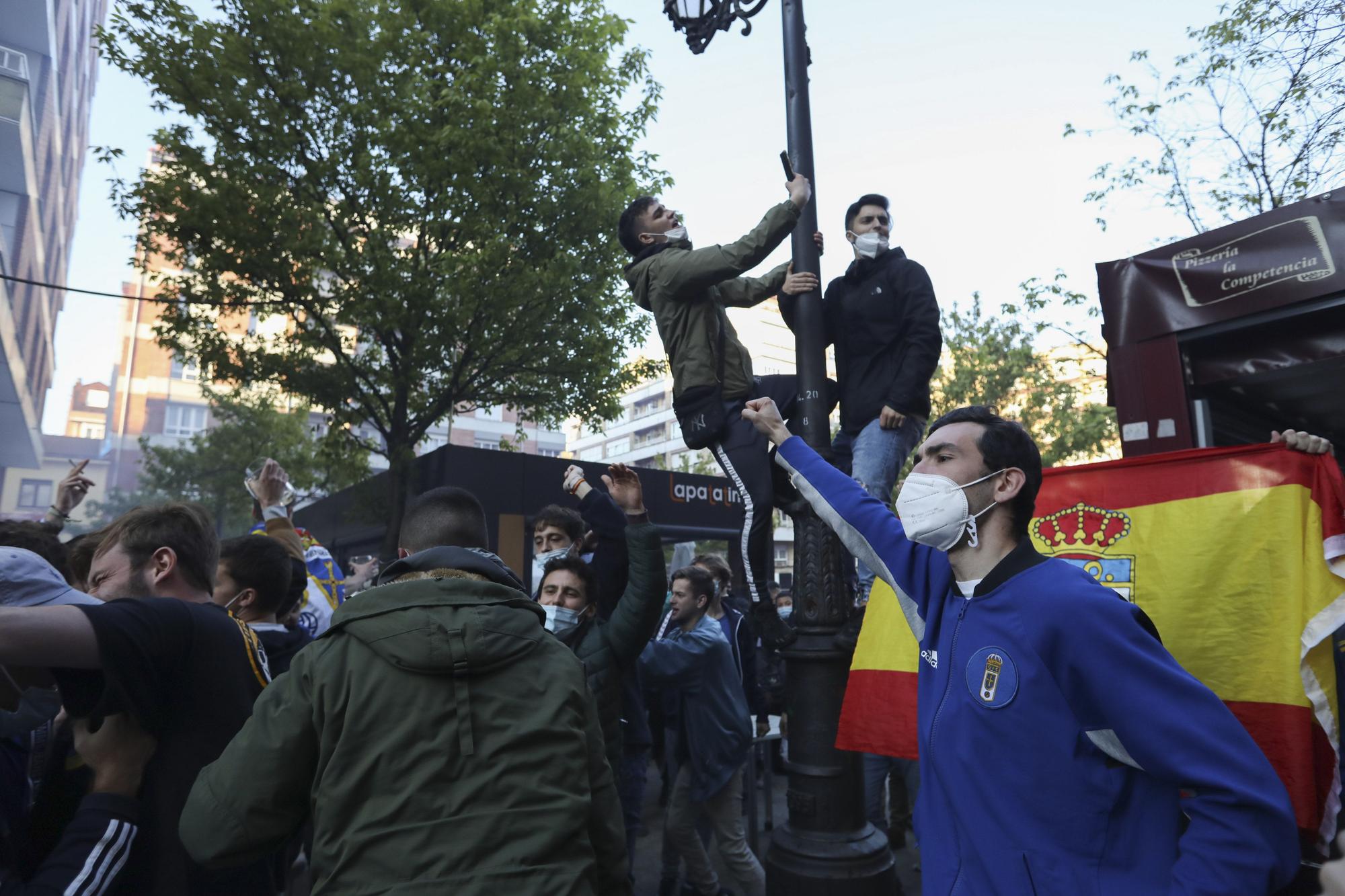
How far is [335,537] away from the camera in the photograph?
2528 cm

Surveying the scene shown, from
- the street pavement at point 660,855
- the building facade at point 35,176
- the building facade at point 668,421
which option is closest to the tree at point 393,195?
the street pavement at point 660,855

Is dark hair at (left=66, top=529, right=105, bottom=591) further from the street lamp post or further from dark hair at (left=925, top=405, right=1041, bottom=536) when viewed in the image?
dark hair at (left=925, top=405, right=1041, bottom=536)

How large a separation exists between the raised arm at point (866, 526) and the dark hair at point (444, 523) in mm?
1046

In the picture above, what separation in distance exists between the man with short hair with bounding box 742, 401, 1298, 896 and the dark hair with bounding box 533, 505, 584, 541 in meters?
2.48

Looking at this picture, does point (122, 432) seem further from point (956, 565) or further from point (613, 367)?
point (956, 565)

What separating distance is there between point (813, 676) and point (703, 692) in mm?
2113

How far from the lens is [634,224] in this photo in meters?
4.16

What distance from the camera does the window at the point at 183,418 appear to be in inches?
3164

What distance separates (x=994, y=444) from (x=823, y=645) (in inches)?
49.0

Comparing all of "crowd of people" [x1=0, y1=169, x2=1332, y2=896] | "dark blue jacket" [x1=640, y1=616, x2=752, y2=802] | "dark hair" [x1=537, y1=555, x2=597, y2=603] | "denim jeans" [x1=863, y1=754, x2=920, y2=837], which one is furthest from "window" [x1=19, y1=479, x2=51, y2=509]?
"crowd of people" [x1=0, y1=169, x2=1332, y2=896]

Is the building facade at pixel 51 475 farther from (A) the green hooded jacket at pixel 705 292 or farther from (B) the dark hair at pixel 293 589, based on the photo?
(A) the green hooded jacket at pixel 705 292

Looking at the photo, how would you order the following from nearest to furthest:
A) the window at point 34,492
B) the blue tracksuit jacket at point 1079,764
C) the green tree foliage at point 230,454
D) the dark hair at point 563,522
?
the blue tracksuit jacket at point 1079,764 → the dark hair at point 563,522 → the green tree foliage at point 230,454 → the window at point 34,492

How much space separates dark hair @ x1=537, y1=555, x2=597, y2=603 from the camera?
3922mm

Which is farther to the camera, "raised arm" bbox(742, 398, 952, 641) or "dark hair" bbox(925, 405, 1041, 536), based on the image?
"raised arm" bbox(742, 398, 952, 641)
